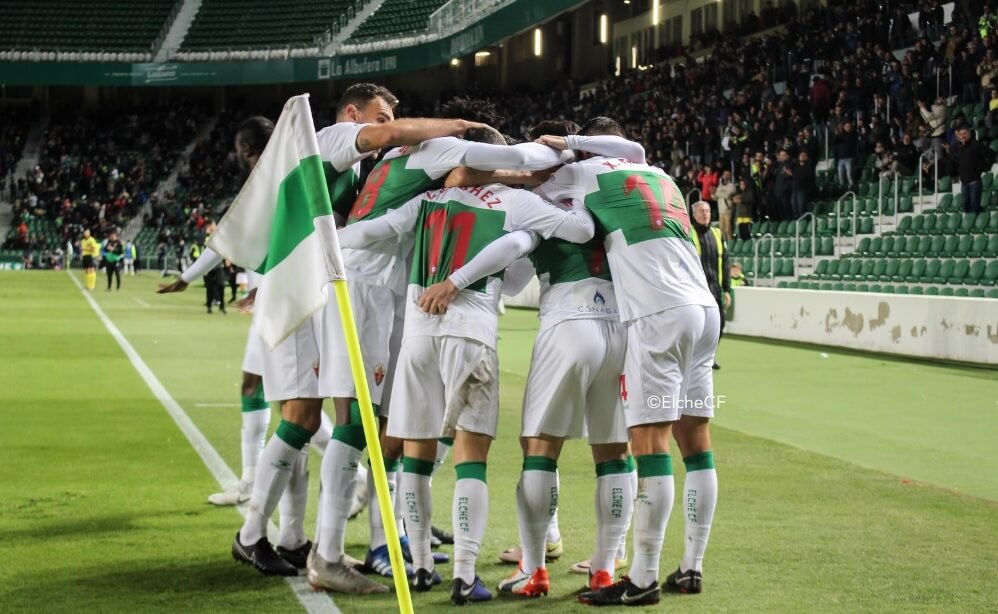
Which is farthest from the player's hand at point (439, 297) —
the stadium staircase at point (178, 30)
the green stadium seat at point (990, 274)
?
the stadium staircase at point (178, 30)

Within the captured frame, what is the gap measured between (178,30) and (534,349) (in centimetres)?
5529

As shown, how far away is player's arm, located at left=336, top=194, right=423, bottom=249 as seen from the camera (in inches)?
227

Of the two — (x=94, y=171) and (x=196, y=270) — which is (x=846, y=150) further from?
(x=94, y=171)

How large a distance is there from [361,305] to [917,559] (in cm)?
298

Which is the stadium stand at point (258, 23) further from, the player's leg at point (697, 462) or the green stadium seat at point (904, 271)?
the player's leg at point (697, 462)

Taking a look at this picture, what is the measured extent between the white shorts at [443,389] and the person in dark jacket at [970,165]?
639 inches

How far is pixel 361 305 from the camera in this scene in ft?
19.9

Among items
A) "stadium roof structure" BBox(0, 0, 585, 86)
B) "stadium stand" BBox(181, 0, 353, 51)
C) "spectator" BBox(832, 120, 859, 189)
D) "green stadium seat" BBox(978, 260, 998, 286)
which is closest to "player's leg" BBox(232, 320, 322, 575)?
"green stadium seat" BBox(978, 260, 998, 286)

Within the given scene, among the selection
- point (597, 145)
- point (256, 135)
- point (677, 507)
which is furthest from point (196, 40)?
point (597, 145)

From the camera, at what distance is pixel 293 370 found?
614 centimetres

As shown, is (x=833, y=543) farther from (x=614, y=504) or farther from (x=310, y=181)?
(x=310, y=181)

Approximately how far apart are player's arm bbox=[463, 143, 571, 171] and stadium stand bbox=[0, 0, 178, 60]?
54.5m

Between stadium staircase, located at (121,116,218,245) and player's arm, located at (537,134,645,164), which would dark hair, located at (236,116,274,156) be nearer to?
player's arm, located at (537,134,645,164)

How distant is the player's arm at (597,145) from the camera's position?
18.9ft
